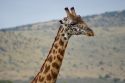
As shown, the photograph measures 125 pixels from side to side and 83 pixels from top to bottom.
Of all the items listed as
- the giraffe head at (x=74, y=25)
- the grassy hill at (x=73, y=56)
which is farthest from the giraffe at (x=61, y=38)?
the grassy hill at (x=73, y=56)

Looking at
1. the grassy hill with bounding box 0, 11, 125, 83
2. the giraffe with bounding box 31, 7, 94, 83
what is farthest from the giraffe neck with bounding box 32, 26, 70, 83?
the grassy hill with bounding box 0, 11, 125, 83

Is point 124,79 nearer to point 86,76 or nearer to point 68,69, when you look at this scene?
point 86,76

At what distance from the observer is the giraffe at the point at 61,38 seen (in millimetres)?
9422

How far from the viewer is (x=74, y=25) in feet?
31.5

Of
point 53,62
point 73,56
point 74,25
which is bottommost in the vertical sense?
point 73,56

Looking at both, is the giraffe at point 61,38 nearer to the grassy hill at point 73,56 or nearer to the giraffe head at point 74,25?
the giraffe head at point 74,25

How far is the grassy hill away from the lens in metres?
92.6

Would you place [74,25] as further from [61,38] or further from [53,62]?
[53,62]

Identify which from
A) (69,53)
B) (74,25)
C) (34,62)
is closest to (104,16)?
(69,53)

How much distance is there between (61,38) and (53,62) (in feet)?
1.81

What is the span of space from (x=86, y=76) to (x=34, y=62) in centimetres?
1911

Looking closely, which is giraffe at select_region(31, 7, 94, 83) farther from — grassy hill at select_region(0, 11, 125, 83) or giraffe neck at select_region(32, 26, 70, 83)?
grassy hill at select_region(0, 11, 125, 83)

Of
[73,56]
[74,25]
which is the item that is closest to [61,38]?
[74,25]

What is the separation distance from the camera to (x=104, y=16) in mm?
169875
